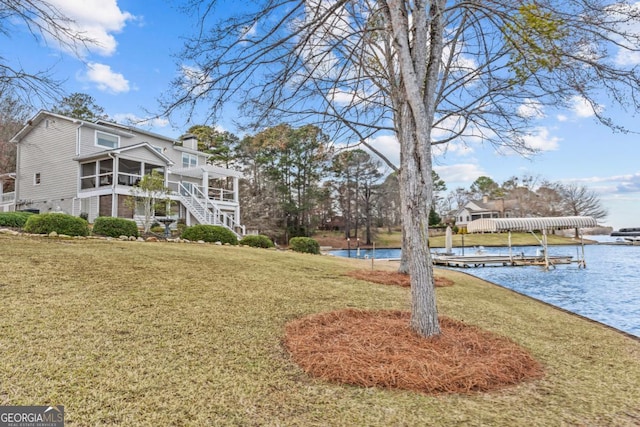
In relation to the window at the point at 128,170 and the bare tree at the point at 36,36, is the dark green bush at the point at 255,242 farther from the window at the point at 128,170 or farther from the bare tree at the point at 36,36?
the bare tree at the point at 36,36

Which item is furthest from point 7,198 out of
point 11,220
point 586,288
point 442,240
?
point 442,240

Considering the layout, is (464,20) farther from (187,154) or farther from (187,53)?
(187,154)

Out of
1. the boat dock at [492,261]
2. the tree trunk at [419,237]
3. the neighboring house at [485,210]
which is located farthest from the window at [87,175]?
the neighboring house at [485,210]

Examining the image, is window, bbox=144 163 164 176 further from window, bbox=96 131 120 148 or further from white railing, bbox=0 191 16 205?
white railing, bbox=0 191 16 205

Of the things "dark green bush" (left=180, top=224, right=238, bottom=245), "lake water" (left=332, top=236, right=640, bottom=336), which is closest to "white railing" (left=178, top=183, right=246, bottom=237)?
"dark green bush" (left=180, top=224, right=238, bottom=245)

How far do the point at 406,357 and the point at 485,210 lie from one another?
52737mm

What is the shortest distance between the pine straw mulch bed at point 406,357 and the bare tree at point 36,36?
5.57 m

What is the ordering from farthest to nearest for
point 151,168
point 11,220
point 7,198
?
point 7,198 → point 151,168 → point 11,220

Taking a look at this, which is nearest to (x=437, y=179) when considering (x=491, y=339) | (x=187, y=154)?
(x=187, y=154)

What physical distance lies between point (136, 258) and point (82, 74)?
352cm

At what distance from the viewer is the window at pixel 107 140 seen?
19266 mm

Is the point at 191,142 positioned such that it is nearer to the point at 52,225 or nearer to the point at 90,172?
the point at 90,172

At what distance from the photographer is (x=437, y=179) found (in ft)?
152

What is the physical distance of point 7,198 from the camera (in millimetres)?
21906
